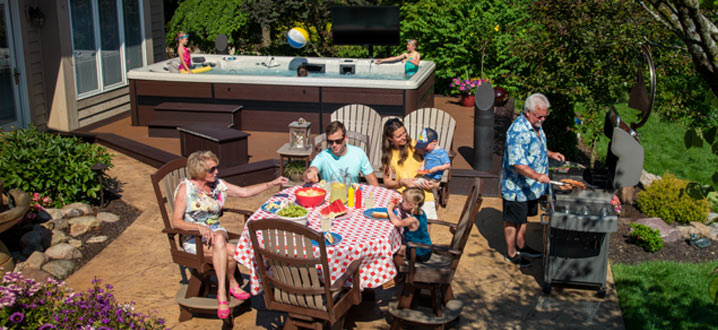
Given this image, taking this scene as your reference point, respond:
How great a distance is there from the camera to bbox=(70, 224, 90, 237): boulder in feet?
22.4

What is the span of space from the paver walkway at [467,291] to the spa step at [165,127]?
341cm

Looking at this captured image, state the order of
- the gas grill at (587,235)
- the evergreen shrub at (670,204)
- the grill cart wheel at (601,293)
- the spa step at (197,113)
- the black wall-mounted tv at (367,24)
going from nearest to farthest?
the gas grill at (587,235)
the grill cart wheel at (601,293)
the evergreen shrub at (670,204)
the spa step at (197,113)
the black wall-mounted tv at (367,24)

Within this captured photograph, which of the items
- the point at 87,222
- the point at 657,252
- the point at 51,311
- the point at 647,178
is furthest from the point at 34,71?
the point at 647,178

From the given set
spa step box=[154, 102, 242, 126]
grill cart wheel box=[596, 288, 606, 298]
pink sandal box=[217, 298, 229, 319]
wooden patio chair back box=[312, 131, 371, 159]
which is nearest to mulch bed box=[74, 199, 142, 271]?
pink sandal box=[217, 298, 229, 319]

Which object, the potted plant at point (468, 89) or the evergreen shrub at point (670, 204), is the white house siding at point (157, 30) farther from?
the evergreen shrub at point (670, 204)

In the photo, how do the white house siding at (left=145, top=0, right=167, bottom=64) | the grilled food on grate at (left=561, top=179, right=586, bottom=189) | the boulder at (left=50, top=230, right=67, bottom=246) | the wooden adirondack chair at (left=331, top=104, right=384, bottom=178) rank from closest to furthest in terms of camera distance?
the grilled food on grate at (left=561, top=179, right=586, bottom=189), the boulder at (left=50, top=230, right=67, bottom=246), the wooden adirondack chair at (left=331, top=104, right=384, bottom=178), the white house siding at (left=145, top=0, right=167, bottom=64)

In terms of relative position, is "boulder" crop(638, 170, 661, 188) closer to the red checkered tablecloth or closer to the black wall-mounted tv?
the red checkered tablecloth

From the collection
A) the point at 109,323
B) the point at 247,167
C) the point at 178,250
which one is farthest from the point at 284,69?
the point at 109,323

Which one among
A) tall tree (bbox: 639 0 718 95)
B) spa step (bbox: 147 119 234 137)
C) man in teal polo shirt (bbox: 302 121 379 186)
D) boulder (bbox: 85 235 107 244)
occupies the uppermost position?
tall tree (bbox: 639 0 718 95)

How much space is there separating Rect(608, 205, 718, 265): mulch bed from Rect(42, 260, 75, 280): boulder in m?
4.93

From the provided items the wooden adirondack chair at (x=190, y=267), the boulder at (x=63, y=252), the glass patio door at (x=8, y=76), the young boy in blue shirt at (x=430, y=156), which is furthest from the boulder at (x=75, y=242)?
the glass patio door at (x=8, y=76)

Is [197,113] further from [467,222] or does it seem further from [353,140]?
[467,222]

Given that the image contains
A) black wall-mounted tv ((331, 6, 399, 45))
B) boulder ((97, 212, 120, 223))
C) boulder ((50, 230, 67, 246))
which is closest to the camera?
boulder ((50, 230, 67, 246))

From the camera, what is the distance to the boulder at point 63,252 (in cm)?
622
